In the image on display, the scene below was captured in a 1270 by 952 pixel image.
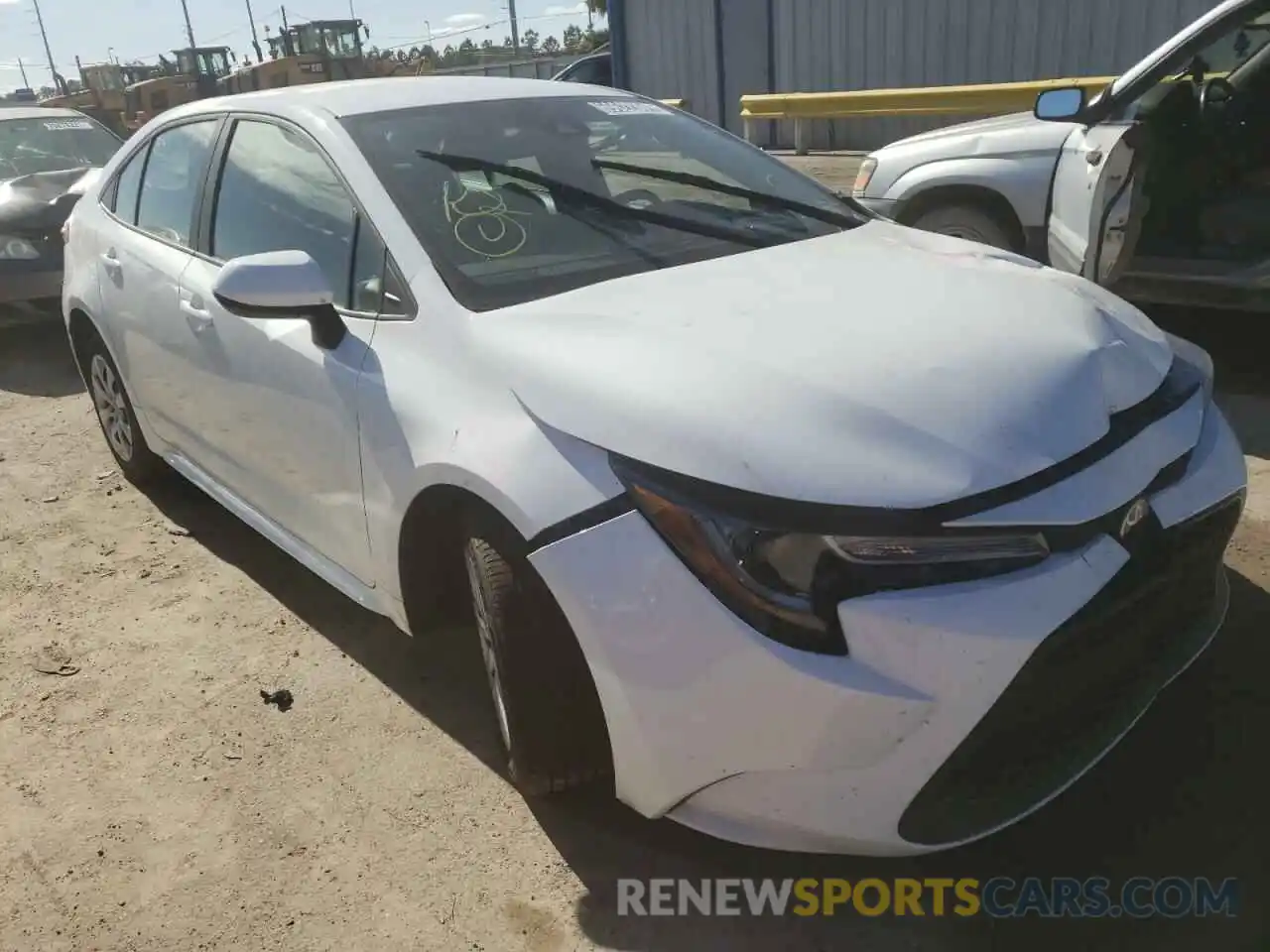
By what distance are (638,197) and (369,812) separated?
5.79 feet

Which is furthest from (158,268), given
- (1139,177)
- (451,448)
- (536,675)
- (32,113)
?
(32,113)

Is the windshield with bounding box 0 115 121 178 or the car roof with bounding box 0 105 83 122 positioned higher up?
the car roof with bounding box 0 105 83 122

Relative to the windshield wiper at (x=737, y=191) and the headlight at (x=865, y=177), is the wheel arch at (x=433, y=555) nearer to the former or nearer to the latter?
the windshield wiper at (x=737, y=191)

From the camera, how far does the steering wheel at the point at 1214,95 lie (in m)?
5.08

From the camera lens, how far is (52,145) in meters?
8.35

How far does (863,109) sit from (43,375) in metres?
9.44

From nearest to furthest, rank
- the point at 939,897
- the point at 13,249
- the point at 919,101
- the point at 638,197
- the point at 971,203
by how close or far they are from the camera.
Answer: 1. the point at 939,897
2. the point at 638,197
3. the point at 971,203
4. the point at 13,249
5. the point at 919,101

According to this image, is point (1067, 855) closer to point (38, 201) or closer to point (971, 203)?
point (971, 203)

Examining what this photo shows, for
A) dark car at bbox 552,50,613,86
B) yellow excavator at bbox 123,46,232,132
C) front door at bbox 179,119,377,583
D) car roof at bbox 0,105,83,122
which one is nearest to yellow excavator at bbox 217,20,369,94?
yellow excavator at bbox 123,46,232,132

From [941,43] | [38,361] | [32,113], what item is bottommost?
[38,361]

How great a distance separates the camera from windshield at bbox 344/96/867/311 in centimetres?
261

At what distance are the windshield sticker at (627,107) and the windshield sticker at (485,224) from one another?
751mm

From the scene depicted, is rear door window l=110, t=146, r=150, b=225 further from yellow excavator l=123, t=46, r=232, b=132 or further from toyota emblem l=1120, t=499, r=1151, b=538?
yellow excavator l=123, t=46, r=232, b=132

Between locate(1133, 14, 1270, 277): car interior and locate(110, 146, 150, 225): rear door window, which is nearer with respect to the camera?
locate(110, 146, 150, 225): rear door window
